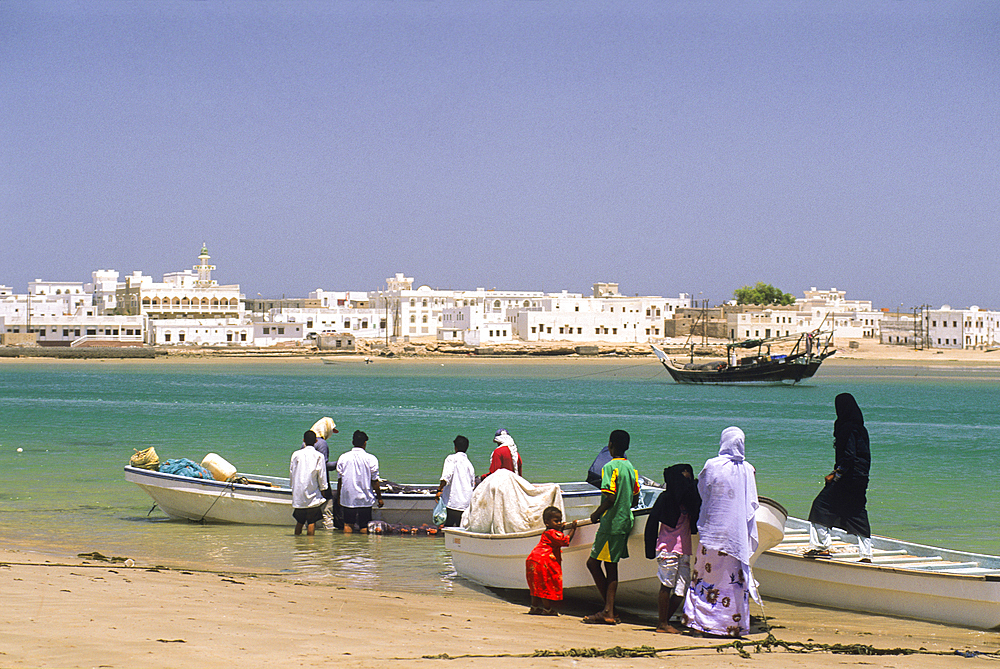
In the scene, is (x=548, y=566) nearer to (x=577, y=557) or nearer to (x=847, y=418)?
(x=577, y=557)

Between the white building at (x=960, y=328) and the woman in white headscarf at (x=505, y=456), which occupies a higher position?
the white building at (x=960, y=328)

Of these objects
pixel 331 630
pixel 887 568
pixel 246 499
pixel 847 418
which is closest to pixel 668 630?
pixel 887 568

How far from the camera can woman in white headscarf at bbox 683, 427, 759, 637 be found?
25.3ft

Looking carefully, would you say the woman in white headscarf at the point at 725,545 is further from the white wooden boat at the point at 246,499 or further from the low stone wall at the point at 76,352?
the low stone wall at the point at 76,352

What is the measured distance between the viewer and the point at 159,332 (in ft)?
349

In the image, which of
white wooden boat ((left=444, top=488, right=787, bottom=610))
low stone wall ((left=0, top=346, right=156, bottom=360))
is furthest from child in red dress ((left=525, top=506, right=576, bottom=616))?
low stone wall ((left=0, top=346, right=156, bottom=360))

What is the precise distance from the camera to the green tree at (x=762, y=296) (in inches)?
5389

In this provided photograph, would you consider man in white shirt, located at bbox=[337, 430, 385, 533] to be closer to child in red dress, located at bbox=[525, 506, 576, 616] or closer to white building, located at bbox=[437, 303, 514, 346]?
child in red dress, located at bbox=[525, 506, 576, 616]

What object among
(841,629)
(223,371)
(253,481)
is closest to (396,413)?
(253,481)

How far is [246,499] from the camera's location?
544 inches

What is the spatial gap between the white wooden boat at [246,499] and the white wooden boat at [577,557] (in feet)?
9.64

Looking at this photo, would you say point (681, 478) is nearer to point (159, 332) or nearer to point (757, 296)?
point (159, 332)

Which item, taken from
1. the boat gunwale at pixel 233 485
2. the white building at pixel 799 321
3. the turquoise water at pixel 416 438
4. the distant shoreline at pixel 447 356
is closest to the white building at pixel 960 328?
the distant shoreline at pixel 447 356

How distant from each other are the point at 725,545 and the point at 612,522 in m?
1.02
